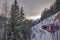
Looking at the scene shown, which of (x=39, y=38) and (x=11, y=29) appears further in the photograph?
(x=39, y=38)

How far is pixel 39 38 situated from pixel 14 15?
735cm

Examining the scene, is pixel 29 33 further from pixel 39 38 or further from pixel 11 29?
pixel 11 29

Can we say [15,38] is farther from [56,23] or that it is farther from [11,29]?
[56,23]

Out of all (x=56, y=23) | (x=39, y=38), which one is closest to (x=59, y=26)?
(x=56, y=23)

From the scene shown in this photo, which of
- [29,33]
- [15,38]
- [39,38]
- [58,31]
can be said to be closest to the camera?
[58,31]

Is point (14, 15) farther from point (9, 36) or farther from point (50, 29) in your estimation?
point (50, 29)

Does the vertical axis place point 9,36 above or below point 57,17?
below

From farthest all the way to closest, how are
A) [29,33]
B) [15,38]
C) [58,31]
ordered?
[29,33] → [15,38] → [58,31]

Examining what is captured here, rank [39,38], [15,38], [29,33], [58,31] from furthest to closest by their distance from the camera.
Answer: [29,33] < [39,38] < [15,38] < [58,31]

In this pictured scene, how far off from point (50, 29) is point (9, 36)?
15.8 ft

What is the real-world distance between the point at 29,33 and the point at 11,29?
17.7 m

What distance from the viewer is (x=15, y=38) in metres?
24.9

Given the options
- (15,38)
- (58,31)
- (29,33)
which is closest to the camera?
(58,31)

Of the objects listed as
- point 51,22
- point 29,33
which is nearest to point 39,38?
point 51,22
